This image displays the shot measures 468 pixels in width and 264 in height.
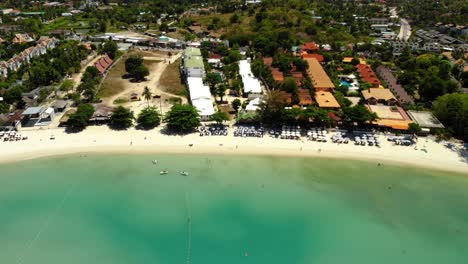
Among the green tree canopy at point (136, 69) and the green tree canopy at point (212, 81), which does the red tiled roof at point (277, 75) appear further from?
the green tree canopy at point (136, 69)

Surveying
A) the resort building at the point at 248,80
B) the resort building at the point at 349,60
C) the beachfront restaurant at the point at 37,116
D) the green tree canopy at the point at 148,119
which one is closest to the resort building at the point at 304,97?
the resort building at the point at 248,80

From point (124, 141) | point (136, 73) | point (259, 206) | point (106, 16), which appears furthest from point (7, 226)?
point (106, 16)

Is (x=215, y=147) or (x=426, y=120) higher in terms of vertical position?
(x=426, y=120)

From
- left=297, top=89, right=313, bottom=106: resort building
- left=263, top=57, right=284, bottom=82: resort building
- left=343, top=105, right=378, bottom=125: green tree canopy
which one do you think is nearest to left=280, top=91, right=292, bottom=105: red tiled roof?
left=297, top=89, right=313, bottom=106: resort building

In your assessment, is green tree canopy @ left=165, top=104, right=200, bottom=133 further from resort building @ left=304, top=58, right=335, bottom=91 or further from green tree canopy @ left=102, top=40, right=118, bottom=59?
green tree canopy @ left=102, top=40, right=118, bottom=59

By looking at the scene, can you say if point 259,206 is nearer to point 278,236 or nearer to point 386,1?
point 278,236

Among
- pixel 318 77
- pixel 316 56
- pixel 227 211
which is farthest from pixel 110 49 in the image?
pixel 227 211

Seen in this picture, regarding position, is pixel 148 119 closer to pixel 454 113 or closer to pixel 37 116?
pixel 37 116
